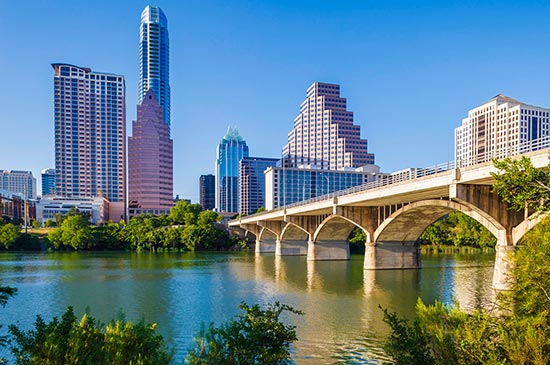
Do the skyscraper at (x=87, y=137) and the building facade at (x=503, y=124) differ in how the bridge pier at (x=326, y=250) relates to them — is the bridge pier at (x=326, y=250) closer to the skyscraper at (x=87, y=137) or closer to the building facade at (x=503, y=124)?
the building facade at (x=503, y=124)

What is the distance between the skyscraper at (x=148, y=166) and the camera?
162m

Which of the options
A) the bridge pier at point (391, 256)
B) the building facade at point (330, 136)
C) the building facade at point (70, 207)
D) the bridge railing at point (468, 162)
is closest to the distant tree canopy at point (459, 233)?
the bridge pier at point (391, 256)

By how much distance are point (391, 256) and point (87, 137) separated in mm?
168267

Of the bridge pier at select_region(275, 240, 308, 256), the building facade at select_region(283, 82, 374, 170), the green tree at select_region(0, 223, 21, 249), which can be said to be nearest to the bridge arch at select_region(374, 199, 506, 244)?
the bridge pier at select_region(275, 240, 308, 256)

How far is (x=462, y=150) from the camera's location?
563 ft

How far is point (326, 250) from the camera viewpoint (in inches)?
2773

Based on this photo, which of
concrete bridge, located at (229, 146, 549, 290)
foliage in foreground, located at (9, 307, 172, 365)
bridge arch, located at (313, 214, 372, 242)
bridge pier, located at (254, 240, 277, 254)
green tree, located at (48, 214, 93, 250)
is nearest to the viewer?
foliage in foreground, located at (9, 307, 172, 365)

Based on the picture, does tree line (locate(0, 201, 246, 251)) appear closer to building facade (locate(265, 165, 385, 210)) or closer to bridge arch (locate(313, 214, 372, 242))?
bridge arch (locate(313, 214, 372, 242))

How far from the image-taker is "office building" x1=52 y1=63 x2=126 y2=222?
593ft

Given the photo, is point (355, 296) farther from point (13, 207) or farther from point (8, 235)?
point (13, 207)

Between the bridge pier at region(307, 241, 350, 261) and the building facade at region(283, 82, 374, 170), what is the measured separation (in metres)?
113

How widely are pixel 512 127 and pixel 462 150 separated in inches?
1323

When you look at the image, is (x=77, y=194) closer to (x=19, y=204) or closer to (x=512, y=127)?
(x=19, y=204)

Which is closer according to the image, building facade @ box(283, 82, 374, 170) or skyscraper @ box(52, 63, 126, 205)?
skyscraper @ box(52, 63, 126, 205)
